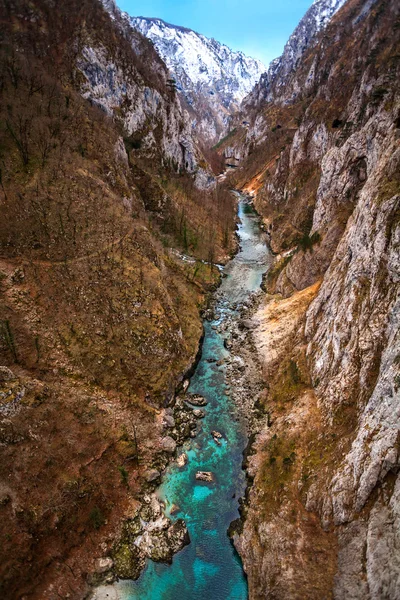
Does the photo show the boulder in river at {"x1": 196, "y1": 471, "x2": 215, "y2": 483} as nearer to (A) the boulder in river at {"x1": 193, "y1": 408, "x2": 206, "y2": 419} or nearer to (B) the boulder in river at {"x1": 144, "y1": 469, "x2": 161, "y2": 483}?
(B) the boulder in river at {"x1": 144, "y1": 469, "x2": 161, "y2": 483}

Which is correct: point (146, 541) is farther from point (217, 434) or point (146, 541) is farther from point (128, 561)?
point (217, 434)

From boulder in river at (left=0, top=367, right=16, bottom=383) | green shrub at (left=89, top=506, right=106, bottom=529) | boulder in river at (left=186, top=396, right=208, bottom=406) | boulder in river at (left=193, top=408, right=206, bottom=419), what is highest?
boulder in river at (left=0, top=367, right=16, bottom=383)

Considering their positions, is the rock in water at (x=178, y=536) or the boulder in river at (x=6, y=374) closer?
the rock in water at (x=178, y=536)

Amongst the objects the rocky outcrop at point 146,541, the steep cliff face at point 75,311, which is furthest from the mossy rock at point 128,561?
the steep cliff face at point 75,311

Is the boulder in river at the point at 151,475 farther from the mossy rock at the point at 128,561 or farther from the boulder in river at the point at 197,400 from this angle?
the boulder in river at the point at 197,400

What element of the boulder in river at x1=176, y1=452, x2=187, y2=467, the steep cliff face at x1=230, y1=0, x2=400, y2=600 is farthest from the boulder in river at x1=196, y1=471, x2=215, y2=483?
the steep cliff face at x1=230, y1=0, x2=400, y2=600

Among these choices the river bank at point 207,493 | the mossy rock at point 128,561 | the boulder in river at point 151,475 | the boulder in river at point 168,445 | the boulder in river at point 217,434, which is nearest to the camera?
the river bank at point 207,493

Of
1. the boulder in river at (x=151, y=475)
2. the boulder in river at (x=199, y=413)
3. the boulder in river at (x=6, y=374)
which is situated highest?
the boulder in river at (x=6, y=374)
